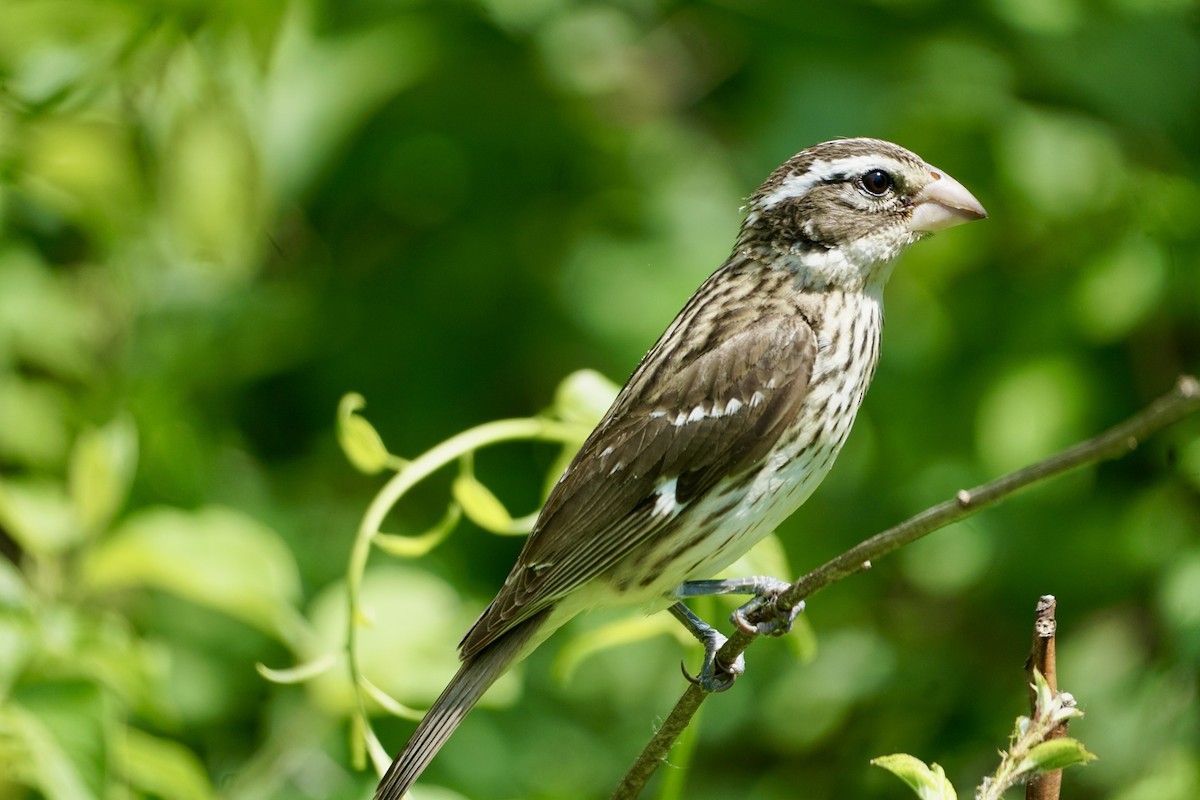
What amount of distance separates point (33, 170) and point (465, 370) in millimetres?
1444

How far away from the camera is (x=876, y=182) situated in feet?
10.9

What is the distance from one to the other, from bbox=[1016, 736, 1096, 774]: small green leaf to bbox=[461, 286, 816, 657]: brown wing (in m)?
1.40

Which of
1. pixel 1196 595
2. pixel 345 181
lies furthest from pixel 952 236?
pixel 345 181

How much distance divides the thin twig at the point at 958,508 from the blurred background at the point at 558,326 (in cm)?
118

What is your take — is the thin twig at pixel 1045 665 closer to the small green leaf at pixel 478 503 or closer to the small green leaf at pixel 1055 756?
the small green leaf at pixel 1055 756

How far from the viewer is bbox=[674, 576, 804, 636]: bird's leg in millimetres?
2352

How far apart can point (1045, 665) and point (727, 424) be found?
148cm

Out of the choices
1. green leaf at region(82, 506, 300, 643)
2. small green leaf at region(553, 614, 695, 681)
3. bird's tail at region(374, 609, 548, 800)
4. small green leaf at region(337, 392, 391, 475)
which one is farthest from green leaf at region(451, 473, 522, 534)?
green leaf at region(82, 506, 300, 643)

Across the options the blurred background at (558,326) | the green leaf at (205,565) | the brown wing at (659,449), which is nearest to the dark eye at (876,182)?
the brown wing at (659,449)

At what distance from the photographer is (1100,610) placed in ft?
12.8

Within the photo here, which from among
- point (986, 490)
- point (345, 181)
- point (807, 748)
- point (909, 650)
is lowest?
point (986, 490)

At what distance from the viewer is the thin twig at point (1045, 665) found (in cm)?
160

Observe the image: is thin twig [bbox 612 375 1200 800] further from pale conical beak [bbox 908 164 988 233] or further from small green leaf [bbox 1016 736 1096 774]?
pale conical beak [bbox 908 164 988 233]

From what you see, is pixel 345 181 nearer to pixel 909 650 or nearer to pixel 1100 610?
pixel 909 650
